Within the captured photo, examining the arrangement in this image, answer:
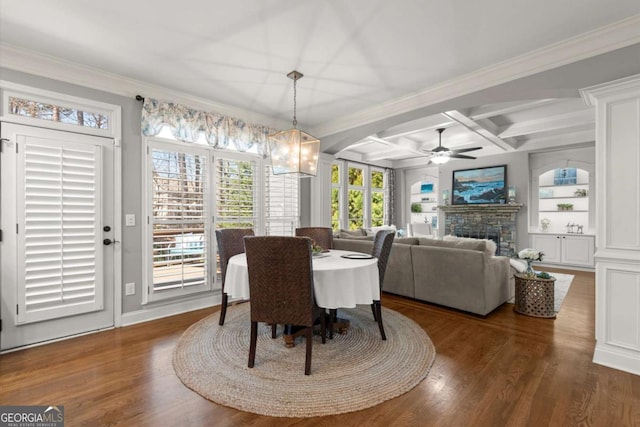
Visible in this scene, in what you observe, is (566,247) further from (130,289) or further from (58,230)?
(58,230)

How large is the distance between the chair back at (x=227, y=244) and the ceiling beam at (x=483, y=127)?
302cm

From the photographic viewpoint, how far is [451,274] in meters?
3.65

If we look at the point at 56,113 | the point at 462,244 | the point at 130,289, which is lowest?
the point at 130,289

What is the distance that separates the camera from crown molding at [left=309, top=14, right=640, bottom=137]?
2.32 meters

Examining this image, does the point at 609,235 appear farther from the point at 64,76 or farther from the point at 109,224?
the point at 64,76

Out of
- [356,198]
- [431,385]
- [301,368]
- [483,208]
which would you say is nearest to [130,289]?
[301,368]

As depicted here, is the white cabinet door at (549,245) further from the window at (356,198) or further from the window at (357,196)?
the window at (356,198)

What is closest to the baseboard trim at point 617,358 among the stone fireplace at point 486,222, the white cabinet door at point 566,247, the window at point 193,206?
the window at point 193,206

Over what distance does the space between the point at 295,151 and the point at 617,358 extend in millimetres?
3198

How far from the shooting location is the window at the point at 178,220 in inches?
137

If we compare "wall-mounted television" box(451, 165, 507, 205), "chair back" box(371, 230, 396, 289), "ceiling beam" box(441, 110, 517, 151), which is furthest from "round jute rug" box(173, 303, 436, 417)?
"wall-mounted television" box(451, 165, 507, 205)

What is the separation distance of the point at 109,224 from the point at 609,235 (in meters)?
4.64

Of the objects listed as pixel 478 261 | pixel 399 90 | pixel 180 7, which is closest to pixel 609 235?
pixel 478 261

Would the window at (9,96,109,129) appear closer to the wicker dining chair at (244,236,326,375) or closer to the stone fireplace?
the wicker dining chair at (244,236,326,375)
